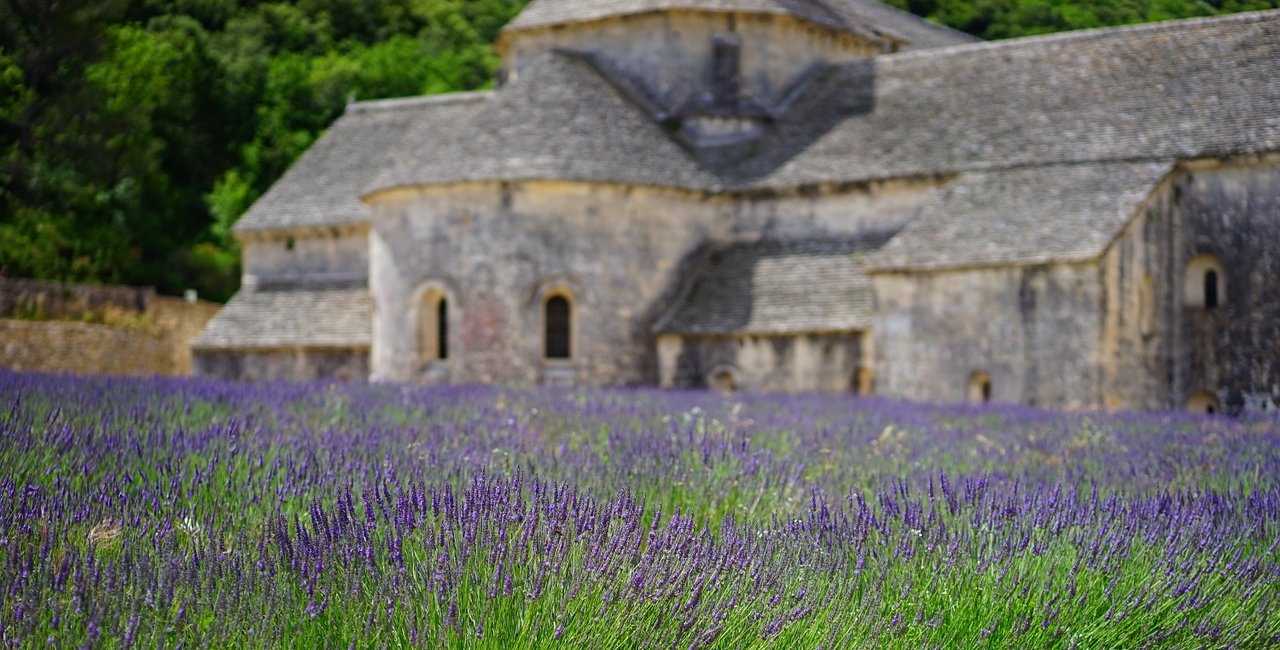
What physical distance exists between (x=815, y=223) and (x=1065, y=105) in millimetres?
5156

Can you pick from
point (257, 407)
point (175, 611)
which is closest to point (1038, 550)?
point (175, 611)

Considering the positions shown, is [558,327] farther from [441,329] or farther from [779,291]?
[779,291]

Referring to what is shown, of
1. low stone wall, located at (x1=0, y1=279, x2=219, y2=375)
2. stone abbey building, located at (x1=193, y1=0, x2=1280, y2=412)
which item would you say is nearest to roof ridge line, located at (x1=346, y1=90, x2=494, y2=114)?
stone abbey building, located at (x1=193, y1=0, x2=1280, y2=412)

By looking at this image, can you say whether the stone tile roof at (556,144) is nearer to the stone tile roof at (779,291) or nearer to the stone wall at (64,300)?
the stone tile roof at (779,291)

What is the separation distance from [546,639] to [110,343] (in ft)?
89.3

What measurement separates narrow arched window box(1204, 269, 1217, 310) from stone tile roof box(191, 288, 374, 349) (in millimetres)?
16116

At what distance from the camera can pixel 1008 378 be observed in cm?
2441

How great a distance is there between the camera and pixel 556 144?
90.7 ft

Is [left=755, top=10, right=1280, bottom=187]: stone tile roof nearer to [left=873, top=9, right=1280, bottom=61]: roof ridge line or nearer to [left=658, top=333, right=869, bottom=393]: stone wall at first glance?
[left=873, top=9, right=1280, bottom=61]: roof ridge line

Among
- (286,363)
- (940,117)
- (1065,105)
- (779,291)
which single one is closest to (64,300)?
(286,363)

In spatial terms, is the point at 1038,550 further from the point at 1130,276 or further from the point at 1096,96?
the point at 1096,96

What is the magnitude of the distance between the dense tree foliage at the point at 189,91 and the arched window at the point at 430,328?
8.64m

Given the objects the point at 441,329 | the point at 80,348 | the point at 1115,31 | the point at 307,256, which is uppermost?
the point at 1115,31

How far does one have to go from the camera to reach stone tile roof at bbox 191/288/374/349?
30.9 m
